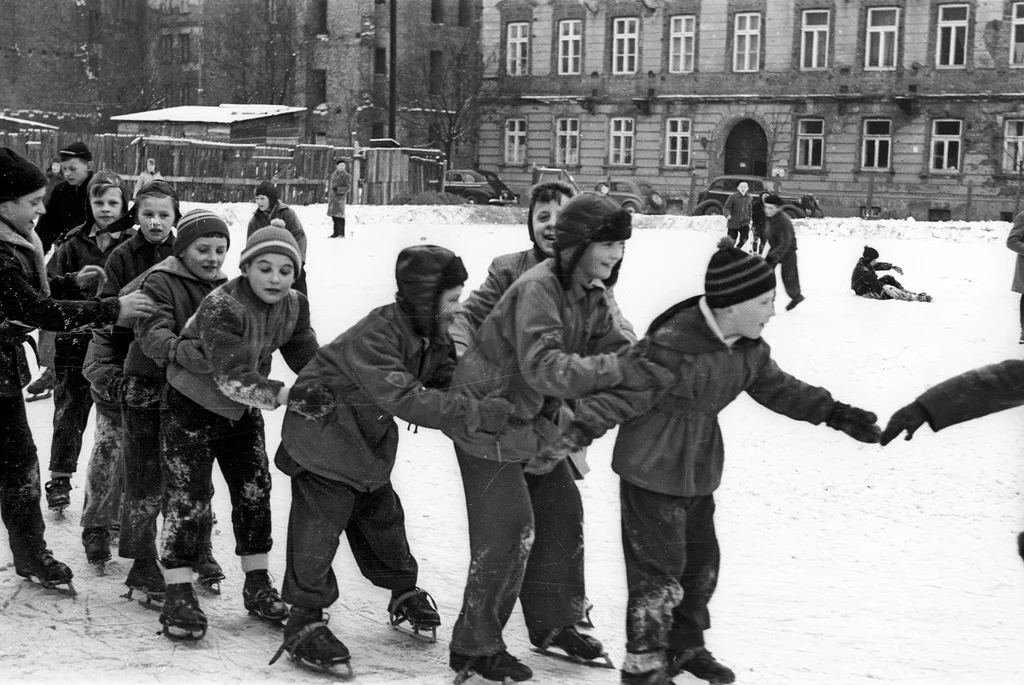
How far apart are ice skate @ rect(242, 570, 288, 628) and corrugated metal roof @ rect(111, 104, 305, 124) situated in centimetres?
3635

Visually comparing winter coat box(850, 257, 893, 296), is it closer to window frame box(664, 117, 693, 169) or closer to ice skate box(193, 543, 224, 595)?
ice skate box(193, 543, 224, 595)

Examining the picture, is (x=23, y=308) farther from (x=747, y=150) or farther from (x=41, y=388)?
(x=747, y=150)

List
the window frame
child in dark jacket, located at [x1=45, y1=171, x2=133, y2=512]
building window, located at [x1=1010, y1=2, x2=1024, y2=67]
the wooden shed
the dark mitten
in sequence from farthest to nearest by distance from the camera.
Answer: the window frame
the wooden shed
building window, located at [x1=1010, y1=2, x2=1024, y2=67]
child in dark jacket, located at [x1=45, y1=171, x2=133, y2=512]
the dark mitten

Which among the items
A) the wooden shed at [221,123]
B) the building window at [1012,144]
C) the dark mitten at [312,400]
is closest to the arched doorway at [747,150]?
the building window at [1012,144]

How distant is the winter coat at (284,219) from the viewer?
8.58m

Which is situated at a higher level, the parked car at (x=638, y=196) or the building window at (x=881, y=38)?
the building window at (x=881, y=38)

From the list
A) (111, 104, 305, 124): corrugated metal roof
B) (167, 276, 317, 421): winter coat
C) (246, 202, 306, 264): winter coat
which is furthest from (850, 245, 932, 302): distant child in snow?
(111, 104, 305, 124): corrugated metal roof

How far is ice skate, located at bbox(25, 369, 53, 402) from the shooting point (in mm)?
8502

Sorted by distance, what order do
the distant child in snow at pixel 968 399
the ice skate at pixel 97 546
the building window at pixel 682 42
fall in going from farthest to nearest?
the building window at pixel 682 42, the ice skate at pixel 97 546, the distant child in snow at pixel 968 399

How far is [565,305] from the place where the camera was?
3.81 m

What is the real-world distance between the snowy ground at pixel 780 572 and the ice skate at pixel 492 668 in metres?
0.10

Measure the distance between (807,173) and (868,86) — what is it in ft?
10.4

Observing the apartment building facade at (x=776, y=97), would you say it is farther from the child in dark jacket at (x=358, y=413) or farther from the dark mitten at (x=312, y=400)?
the dark mitten at (x=312, y=400)

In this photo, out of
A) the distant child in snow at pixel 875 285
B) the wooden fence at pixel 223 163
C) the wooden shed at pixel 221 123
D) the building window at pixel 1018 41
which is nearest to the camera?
the distant child in snow at pixel 875 285
